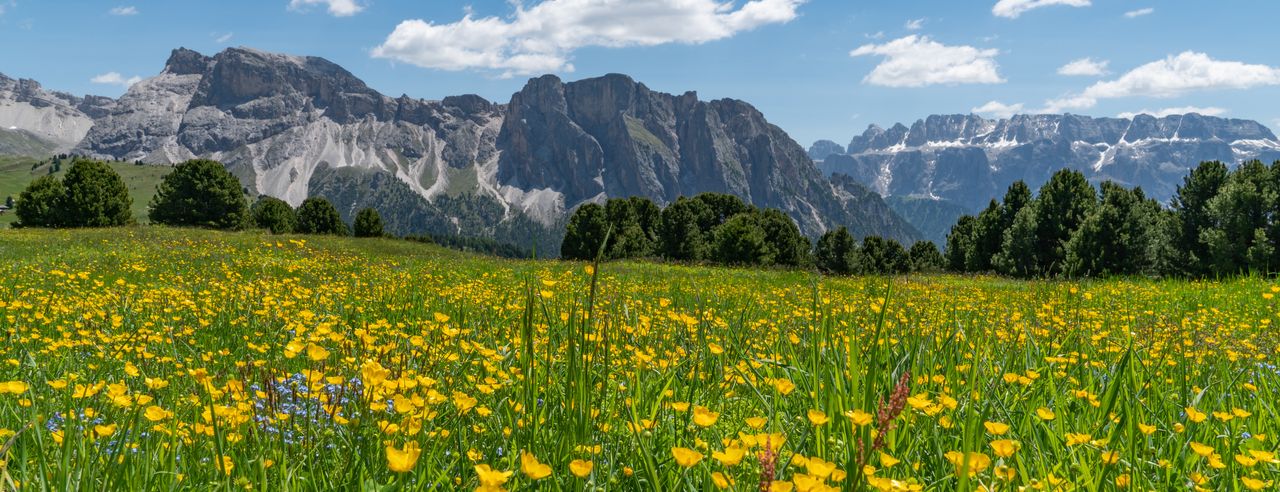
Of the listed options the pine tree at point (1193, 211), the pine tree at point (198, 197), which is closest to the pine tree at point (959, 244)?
the pine tree at point (1193, 211)

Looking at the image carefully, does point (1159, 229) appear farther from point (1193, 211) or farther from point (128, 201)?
point (128, 201)

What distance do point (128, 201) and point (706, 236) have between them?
5943 centimetres

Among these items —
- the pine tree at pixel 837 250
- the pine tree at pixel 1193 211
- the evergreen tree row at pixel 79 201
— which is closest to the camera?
the pine tree at pixel 1193 211

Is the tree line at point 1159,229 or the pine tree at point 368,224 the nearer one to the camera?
the tree line at point 1159,229

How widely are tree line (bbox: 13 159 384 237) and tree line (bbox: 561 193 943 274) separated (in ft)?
81.3

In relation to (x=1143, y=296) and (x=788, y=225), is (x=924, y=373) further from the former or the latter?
(x=788, y=225)

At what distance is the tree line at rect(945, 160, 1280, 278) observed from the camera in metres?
33.8

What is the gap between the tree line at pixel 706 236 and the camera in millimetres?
58719

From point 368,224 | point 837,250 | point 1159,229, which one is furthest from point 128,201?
point 1159,229

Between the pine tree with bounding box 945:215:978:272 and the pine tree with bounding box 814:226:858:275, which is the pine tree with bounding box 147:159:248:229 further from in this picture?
the pine tree with bounding box 945:215:978:272

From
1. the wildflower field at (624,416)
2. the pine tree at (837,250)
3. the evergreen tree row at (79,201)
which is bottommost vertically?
the pine tree at (837,250)

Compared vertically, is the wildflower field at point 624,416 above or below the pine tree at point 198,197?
below

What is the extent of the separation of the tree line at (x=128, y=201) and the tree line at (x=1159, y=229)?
51.7m

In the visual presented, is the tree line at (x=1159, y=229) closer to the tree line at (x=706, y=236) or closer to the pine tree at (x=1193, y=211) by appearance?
the pine tree at (x=1193, y=211)
